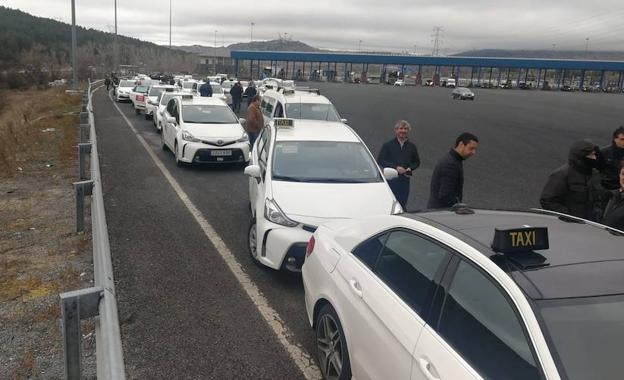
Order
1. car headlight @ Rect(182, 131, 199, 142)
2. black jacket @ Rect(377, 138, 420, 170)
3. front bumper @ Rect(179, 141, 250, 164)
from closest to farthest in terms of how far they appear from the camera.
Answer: black jacket @ Rect(377, 138, 420, 170) < front bumper @ Rect(179, 141, 250, 164) < car headlight @ Rect(182, 131, 199, 142)

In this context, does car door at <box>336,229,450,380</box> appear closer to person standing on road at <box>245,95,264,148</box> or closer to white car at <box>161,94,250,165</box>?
white car at <box>161,94,250,165</box>

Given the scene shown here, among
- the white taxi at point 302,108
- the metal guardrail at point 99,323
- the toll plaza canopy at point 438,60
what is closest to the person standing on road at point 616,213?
the metal guardrail at point 99,323

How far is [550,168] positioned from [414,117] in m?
13.5

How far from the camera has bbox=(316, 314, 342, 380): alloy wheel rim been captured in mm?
3812

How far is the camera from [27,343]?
4555 millimetres

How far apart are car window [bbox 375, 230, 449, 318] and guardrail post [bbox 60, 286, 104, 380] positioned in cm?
178

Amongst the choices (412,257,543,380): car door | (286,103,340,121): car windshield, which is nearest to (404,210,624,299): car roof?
(412,257,543,380): car door

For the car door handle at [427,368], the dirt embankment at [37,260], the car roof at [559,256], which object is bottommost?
the dirt embankment at [37,260]

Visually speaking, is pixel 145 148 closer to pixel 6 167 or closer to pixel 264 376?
pixel 6 167

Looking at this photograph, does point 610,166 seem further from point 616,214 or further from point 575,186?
point 616,214

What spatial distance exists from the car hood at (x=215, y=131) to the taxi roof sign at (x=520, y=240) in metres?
10.3

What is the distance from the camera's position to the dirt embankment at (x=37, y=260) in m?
4.38

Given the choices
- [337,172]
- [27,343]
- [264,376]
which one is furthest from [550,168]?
[27,343]

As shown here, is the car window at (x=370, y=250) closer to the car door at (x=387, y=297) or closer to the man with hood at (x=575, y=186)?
the car door at (x=387, y=297)
